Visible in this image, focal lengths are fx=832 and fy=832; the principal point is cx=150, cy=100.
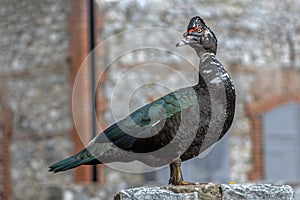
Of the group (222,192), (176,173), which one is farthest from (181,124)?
(222,192)

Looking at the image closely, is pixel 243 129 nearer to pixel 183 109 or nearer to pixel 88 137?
pixel 88 137

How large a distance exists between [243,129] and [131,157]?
287 inches

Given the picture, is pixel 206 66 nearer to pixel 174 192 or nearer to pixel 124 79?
pixel 174 192

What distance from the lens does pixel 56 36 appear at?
428 inches

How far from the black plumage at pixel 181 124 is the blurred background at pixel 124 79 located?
5822 mm

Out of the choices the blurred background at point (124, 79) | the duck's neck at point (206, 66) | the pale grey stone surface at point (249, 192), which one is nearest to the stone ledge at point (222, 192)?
the pale grey stone surface at point (249, 192)

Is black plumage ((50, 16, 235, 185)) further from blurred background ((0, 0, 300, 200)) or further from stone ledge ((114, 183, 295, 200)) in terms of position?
blurred background ((0, 0, 300, 200))

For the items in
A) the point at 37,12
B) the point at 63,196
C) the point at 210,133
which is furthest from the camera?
the point at 37,12

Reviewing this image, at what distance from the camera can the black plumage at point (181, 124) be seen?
4012 millimetres

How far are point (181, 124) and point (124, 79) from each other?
643 cm

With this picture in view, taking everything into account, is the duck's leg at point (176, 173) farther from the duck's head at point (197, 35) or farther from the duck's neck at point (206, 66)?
the duck's head at point (197, 35)

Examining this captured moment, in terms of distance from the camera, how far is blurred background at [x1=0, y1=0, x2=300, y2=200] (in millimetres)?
10461

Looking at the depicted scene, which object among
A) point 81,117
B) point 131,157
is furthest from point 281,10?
point 131,157

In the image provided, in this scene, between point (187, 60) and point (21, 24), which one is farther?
point (21, 24)
